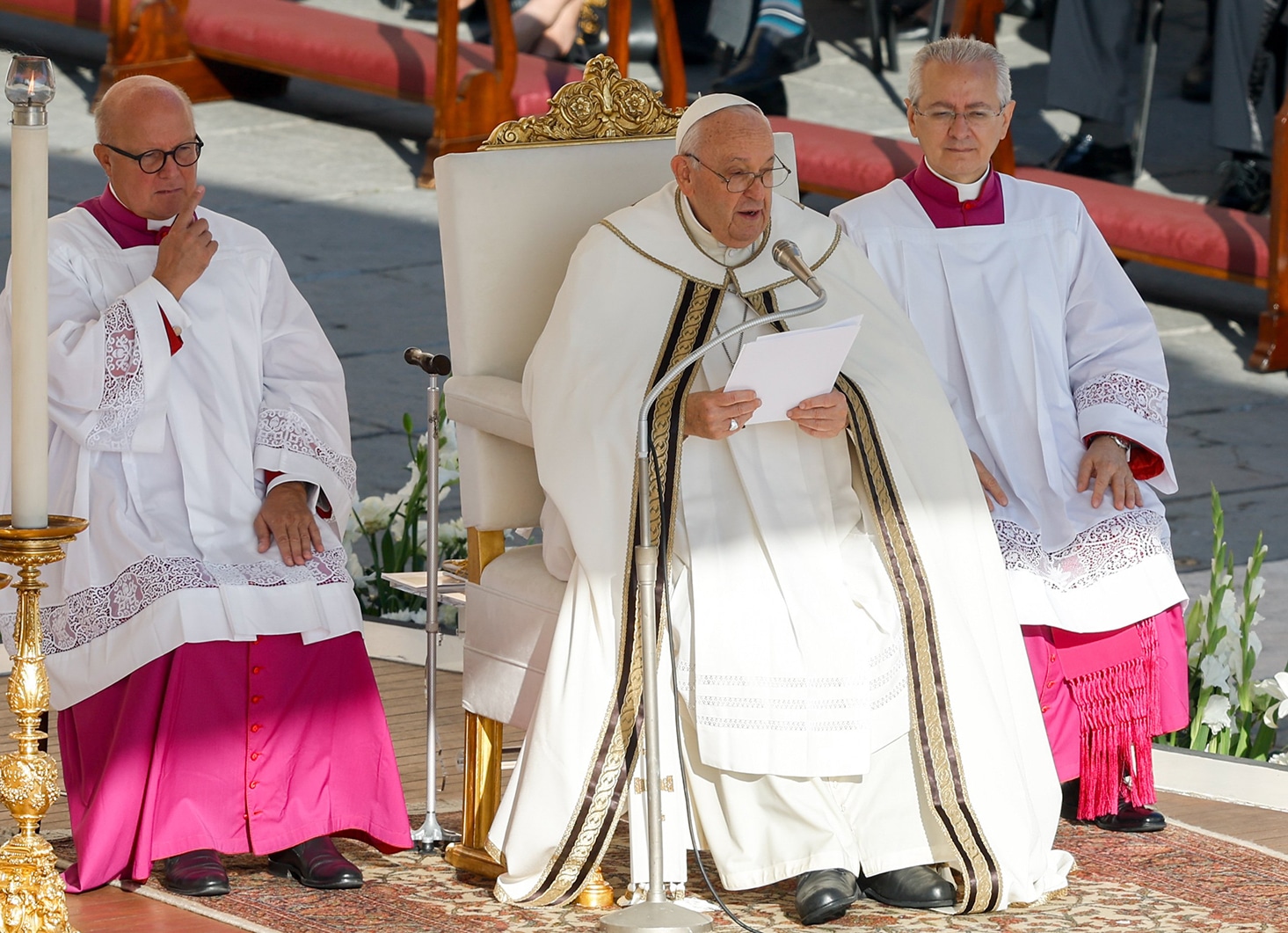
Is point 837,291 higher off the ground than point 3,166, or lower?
lower

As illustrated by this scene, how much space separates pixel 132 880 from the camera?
400cm

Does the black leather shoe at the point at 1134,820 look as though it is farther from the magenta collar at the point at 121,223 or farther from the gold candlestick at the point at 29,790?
the gold candlestick at the point at 29,790

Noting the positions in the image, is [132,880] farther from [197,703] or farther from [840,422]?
[840,422]

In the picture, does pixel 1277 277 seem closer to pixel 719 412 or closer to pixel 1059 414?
pixel 1059 414

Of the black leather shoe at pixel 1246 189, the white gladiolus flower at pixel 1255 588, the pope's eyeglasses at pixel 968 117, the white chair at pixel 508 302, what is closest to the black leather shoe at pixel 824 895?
the white chair at pixel 508 302

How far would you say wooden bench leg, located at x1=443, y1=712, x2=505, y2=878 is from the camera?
4.13 metres

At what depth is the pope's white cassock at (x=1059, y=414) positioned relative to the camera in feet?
14.4

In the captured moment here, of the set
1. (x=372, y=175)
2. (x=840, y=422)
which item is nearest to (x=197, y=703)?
(x=840, y=422)

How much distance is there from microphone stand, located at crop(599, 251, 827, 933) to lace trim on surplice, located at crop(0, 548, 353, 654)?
34.3 inches

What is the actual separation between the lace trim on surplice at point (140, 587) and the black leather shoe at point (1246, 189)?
19.7ft

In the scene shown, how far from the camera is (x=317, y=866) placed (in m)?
4.03

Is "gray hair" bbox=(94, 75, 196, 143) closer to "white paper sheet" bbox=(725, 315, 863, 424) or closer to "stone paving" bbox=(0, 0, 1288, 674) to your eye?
"white paper sheet" bbox=(725, 315, 863, 424)

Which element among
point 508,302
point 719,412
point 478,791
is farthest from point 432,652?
point 719,412

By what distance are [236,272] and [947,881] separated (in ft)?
5.73
